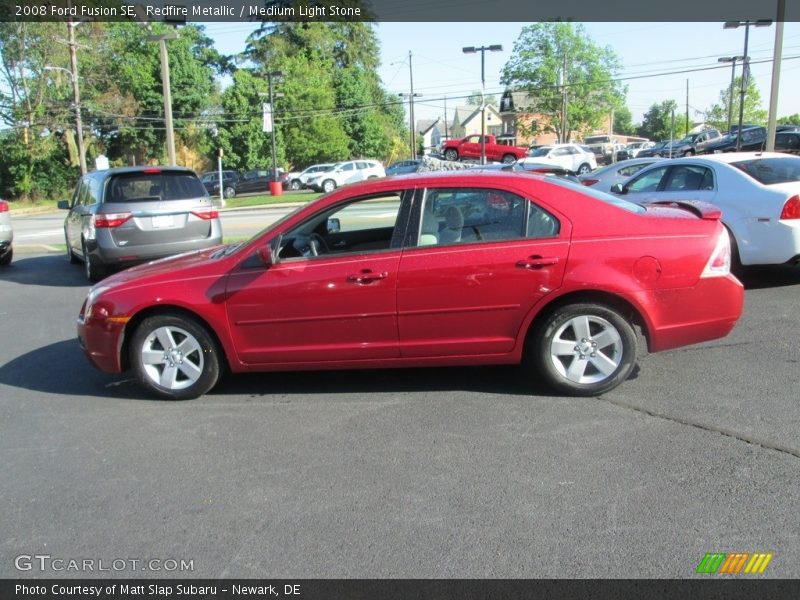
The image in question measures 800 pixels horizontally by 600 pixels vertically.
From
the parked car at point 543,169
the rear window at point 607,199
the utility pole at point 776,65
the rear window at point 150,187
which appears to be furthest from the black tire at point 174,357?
the utility pole at point 776,65

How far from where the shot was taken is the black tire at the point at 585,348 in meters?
4.65

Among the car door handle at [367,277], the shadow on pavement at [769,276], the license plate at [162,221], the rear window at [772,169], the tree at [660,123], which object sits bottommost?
the shadow on pavement at [769,276]

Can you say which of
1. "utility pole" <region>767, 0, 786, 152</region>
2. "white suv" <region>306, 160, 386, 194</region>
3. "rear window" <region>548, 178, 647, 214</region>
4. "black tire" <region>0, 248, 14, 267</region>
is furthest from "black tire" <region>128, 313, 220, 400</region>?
"white suv" <region>306, 160, 386, 194</region>

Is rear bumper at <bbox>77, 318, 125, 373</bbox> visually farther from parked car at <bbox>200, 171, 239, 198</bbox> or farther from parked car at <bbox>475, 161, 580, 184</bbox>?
parked car at <bbox>200, 171, 239, 198</bbox>

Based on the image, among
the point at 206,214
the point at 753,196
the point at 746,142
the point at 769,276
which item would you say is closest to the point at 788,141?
the point at 746,142

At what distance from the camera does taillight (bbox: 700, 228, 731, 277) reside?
15.4 feet

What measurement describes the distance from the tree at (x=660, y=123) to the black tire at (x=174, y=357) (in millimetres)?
103393

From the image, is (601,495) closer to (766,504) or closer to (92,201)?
(766,504)

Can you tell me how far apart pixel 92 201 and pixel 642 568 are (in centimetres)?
953

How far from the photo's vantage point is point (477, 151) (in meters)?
44.5

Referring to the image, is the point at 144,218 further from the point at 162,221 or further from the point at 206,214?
the point at 206,214

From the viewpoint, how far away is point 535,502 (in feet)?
11.0

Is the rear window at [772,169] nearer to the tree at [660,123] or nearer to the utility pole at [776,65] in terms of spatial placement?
the utility pole at [776,65]
